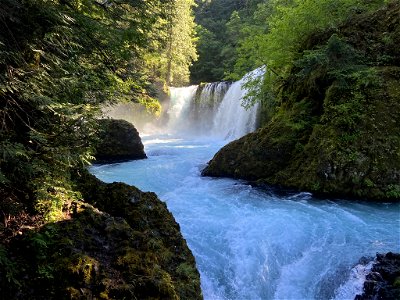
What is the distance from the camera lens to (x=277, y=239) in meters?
6.75

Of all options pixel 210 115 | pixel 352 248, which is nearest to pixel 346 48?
pixel 352 248

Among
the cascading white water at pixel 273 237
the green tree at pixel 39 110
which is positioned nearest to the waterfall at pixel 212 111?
the cascading white water at pixel 273 237

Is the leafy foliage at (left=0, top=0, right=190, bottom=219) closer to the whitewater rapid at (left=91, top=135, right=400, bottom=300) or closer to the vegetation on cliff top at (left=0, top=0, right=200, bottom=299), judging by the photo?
the vegetation on cliff top at (left=0, top=0, right=200, bottom=299)

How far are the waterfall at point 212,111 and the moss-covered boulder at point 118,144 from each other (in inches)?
244

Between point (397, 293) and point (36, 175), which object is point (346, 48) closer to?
point (397, 293)

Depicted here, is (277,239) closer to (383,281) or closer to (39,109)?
(383,281)

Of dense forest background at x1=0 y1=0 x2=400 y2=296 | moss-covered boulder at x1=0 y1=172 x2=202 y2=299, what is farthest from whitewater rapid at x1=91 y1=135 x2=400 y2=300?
dense forest background at x1=0 y1=0 x2=400 y2=296

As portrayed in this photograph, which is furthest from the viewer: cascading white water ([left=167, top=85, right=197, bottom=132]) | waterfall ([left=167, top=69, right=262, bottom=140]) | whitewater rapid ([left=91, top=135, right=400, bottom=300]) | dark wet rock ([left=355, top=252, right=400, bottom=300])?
cascading white water ([left=167, top=85, right=197, bottom=132])

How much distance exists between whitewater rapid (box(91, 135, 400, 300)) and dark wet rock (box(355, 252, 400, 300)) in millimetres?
150

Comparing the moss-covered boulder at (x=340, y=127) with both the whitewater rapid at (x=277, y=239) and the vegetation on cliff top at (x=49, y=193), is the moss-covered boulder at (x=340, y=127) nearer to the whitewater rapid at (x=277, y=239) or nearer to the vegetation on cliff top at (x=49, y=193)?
the whitewater rapid at (x=277, y=239)

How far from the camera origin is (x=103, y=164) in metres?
14.3

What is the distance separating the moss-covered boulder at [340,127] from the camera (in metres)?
8.85

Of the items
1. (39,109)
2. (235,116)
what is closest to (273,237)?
(39,109)

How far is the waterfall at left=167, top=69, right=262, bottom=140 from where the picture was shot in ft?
66.1
